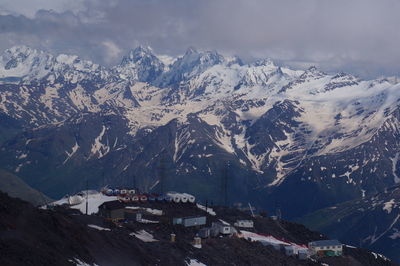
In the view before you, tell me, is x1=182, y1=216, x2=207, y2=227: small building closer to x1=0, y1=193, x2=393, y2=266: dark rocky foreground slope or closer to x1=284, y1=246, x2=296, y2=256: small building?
x1=0, y1=193, x2=393, y2=266: dark rocky foreground slope

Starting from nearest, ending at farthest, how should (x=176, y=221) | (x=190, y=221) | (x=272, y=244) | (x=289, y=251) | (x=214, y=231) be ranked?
1. (x=214, y=231)
2. (x=289, y=251)
3. (x=272, y=244)
4. (x=176, y=221)
5. (x=190, y=221)

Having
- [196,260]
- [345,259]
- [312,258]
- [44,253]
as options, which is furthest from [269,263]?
[44,253]

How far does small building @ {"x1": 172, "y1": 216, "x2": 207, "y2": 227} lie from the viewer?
182 m

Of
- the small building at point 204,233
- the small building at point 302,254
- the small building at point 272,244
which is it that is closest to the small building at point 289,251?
the small building at point 302,254

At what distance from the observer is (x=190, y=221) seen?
602 feet

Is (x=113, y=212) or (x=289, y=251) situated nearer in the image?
(x=289, y=251)

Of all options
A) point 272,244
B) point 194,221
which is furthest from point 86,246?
point 272,244


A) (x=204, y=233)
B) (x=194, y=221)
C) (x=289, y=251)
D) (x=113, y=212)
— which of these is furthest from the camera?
(x=113, y=212)

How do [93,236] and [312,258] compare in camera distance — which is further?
[312,258]

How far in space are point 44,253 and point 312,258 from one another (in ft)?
374

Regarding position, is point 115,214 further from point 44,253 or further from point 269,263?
point 44,253

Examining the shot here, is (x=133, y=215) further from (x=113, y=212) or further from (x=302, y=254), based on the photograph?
(x=302, y=254)

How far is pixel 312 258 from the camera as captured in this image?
18988 cm

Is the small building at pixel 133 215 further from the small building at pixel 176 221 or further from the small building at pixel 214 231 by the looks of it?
the small building at pixel 214 231
